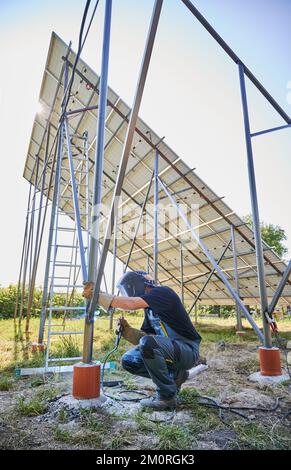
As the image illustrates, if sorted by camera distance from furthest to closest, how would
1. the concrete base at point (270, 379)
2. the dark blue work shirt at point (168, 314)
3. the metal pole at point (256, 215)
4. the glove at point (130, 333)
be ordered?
the metal pole at point (256, 215), the concrete base at point (270, 379), the glove at point (130, 333), the dark blue work shirt at point (168, 314)

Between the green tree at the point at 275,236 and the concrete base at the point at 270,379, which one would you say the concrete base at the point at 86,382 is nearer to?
the concrete base at the point at 270,379

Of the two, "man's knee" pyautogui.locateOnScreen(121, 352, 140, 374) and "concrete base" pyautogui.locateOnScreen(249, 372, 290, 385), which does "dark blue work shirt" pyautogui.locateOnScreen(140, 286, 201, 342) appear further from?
"concrete base" pyautogui.locateOnScreen(249, 372, 290, 385)

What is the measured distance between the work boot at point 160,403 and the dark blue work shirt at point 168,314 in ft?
1.95

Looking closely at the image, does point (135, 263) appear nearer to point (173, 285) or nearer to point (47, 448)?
point (173, 285)

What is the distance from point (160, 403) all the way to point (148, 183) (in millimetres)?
7322

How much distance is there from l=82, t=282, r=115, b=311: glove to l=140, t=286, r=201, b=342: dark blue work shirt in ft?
1.10

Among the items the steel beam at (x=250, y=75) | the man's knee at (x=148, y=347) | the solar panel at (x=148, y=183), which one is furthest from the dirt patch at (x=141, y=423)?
the solar panel at (x=148, y=183)

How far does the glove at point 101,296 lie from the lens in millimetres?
2848

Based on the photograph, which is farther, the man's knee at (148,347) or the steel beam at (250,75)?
the steel beam at (250,75)

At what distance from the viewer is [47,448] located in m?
1.96

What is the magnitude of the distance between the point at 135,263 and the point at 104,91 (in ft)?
39.0

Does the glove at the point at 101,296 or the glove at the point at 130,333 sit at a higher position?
the glove at the point at 101,296

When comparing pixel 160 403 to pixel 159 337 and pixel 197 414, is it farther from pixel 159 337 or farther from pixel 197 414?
pixel 159 337

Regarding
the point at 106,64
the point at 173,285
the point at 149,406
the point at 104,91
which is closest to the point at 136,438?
the point at 149,406
